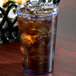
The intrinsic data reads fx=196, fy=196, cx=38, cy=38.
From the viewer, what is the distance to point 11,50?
3.87 ft

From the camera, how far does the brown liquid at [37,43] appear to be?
2.82 feet

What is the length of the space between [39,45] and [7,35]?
1.30ft

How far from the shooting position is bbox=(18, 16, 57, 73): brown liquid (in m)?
0.86

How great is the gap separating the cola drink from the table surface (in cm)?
8

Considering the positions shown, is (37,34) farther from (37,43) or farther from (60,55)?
(60,55)

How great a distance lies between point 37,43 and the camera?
34.9 inches

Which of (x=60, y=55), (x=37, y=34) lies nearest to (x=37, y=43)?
(x=37, y=34)

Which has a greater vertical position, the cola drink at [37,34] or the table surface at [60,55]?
the cola drink at [37,34]

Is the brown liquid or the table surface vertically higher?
the brown liquid

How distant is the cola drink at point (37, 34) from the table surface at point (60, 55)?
0.08m

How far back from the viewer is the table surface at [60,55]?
3.31 feet

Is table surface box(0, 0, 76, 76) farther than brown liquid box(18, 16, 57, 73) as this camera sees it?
Yes

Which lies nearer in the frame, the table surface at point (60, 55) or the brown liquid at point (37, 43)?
the brown liquid at point (37, 43)

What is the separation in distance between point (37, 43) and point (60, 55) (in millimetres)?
288
